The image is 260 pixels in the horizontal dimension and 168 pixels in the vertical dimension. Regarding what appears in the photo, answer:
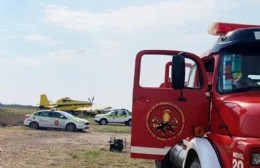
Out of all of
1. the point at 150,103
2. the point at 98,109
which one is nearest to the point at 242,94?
→ the point at 150,103

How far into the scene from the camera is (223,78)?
586 centimetres

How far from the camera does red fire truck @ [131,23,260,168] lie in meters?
5.09

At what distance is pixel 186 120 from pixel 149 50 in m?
1.05

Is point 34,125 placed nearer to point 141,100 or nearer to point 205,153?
point 141,100

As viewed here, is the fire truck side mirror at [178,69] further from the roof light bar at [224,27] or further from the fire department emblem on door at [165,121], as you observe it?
the roof light bar at [224,27]

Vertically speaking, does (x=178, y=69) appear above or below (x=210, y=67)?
below

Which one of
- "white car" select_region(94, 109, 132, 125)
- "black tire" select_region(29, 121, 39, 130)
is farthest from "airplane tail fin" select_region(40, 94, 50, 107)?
"black tire" select_region(29, 121, 39, 130)

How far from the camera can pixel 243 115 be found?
4992 mm

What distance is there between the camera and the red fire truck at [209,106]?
5.09m

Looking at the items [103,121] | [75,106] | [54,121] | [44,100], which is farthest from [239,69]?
[44,100]

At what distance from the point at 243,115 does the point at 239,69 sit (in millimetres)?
916

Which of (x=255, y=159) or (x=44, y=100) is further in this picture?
(x=44, y=100)

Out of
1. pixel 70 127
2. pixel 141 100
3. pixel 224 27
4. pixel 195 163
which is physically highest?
pixel 224 27

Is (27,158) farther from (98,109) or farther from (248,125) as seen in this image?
(98,109)
